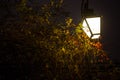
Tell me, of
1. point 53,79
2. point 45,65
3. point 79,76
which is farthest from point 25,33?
point 79,76

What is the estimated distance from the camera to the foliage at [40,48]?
768 cm

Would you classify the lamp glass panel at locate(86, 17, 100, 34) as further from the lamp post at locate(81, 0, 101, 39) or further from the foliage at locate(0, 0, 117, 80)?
the foliage at locate(0, 0, 117, 80)

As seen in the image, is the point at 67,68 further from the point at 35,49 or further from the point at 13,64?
the point at 13,64

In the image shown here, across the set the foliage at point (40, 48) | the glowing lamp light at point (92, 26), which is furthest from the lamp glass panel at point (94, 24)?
the foliage at point (40, 48)

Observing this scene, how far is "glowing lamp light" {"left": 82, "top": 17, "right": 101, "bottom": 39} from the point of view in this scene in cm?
554

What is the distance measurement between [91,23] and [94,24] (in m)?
0.08

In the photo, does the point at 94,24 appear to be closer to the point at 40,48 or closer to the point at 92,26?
the point at 92,26

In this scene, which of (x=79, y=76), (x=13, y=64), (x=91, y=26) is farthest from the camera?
(x=79, y=76)

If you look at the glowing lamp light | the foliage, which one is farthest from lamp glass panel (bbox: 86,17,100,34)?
the foliage

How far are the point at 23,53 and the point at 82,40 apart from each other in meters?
1.95

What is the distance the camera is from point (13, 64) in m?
7.74

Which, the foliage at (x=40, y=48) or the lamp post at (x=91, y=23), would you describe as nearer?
the lamp post at (x=91, y=23)

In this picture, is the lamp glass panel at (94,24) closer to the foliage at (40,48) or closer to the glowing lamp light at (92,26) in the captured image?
the glowing lamp light at (92,26)

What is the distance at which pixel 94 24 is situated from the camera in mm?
5602
